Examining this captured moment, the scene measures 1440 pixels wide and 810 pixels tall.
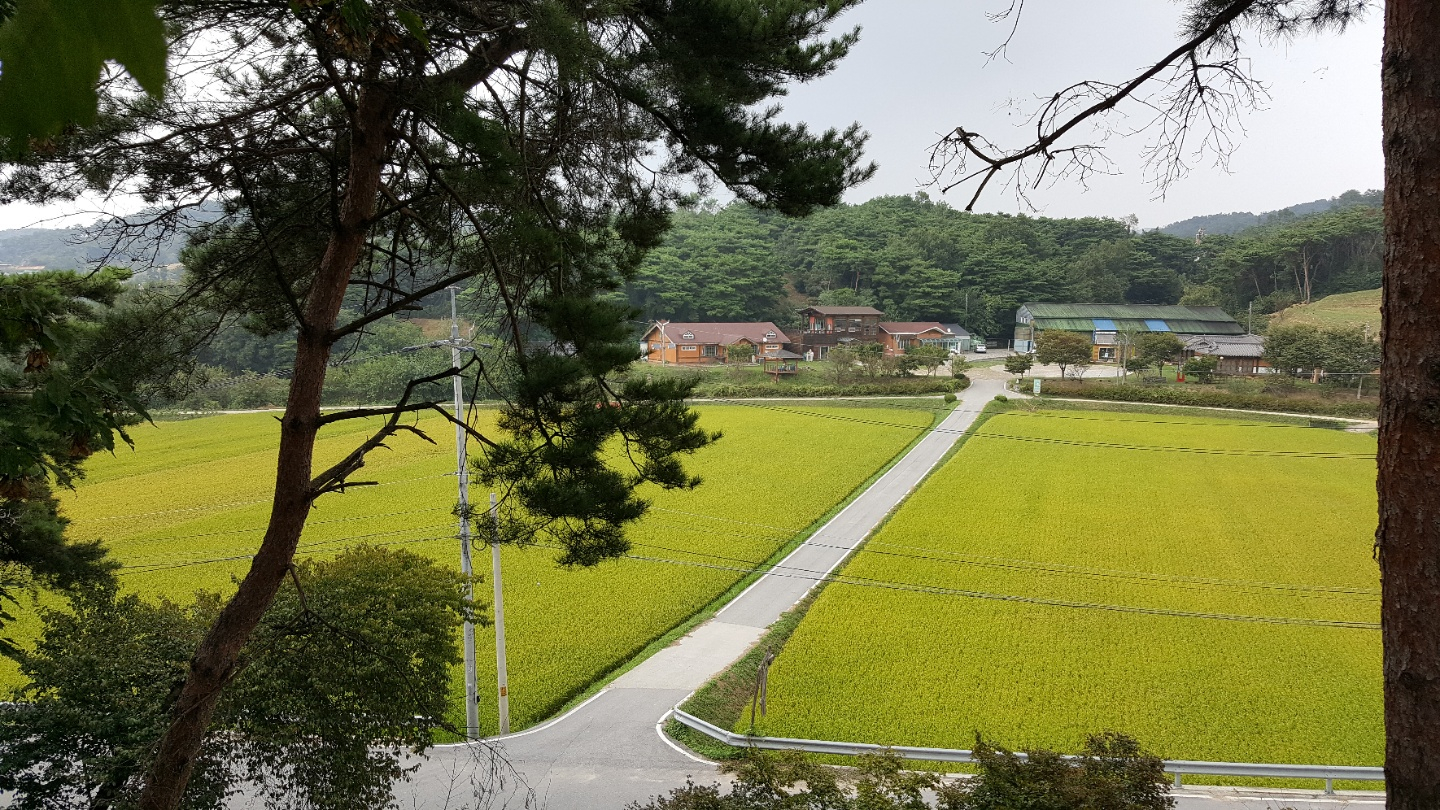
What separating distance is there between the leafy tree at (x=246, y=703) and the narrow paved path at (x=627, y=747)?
40.5 inches

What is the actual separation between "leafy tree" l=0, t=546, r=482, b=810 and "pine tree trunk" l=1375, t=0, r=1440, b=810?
5761 mm

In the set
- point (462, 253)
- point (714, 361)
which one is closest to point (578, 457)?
point (462, 253)

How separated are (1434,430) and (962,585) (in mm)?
13128

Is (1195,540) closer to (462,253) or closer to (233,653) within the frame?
(462,253)

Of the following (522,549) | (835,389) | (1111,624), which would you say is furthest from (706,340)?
(522,549)

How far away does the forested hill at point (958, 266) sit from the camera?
39.5 metres

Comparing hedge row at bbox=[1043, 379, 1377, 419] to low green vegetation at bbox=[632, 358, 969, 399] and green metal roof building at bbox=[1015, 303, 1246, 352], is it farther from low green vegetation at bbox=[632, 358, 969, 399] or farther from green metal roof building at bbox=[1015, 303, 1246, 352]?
green metal roof building at bbox=[1015, 303, 1246, 352]

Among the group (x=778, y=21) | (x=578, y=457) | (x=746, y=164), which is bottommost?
(x=578, y=457)

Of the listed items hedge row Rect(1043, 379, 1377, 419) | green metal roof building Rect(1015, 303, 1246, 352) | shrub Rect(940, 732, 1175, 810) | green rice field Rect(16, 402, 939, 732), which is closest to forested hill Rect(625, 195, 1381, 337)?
green metal roof building Rect(1015, 303, 1246, 352)

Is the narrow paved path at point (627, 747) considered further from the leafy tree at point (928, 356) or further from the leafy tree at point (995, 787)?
the leafy tree at point (928, 356)

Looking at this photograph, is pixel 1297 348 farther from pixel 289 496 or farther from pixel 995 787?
pixel 289 496

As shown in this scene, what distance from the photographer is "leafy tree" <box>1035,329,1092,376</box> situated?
3416 centimetres

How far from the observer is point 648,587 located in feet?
46.7

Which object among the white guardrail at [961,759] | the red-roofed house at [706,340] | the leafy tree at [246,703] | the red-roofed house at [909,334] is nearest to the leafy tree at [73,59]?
the leafy tree at [246,703]
